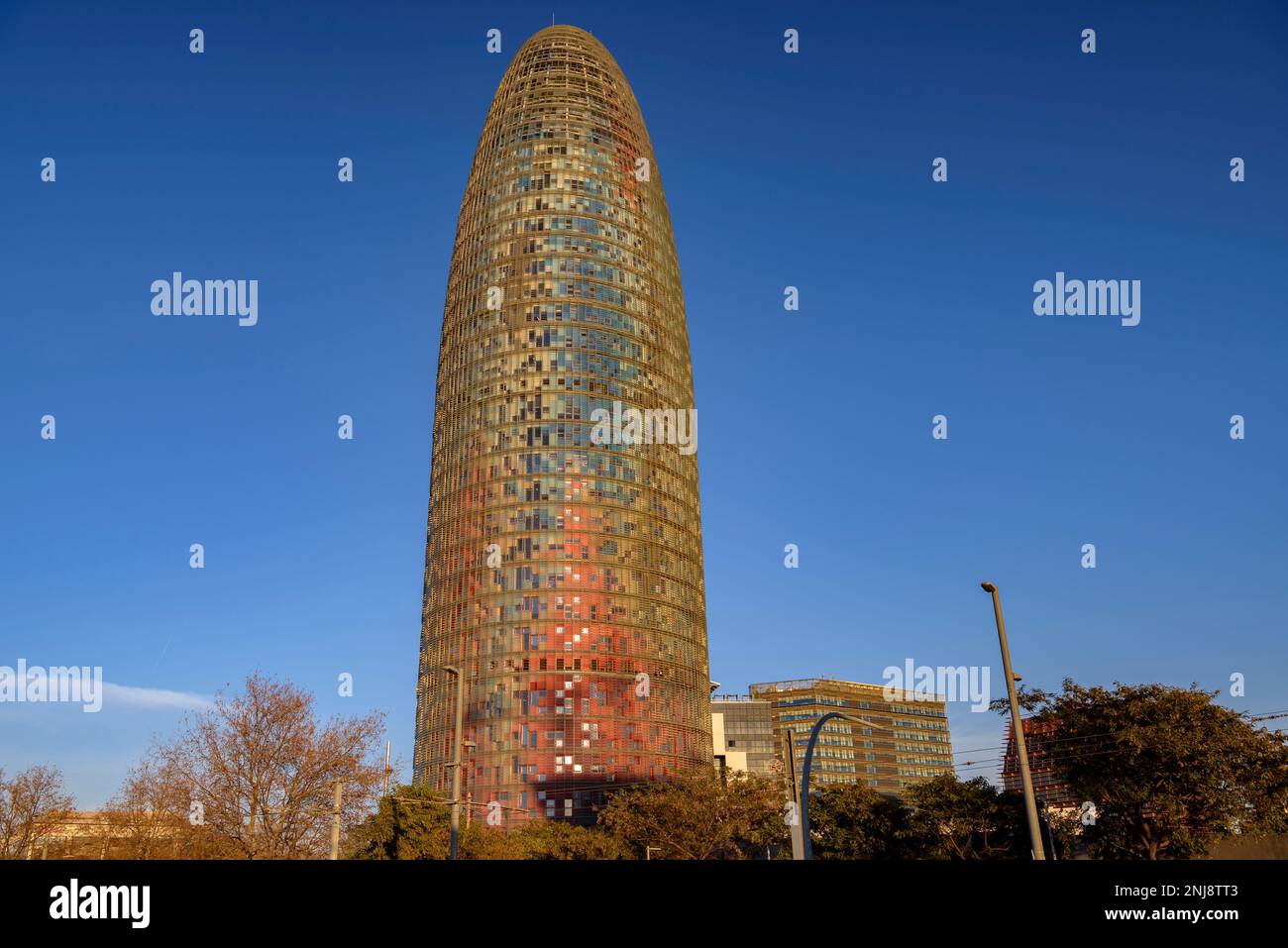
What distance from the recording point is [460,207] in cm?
18262

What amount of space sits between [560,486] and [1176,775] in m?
103

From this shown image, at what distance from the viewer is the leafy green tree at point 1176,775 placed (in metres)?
69.9

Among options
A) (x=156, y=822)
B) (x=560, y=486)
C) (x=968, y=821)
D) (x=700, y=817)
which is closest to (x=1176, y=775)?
(x=968, y=821)

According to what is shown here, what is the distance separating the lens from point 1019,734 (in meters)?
28.8

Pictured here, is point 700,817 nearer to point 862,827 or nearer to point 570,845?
point 570,845

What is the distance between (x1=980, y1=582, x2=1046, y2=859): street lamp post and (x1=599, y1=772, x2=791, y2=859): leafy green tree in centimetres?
6197

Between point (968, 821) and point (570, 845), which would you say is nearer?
point (968, 821)

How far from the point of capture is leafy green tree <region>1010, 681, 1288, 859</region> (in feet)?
229

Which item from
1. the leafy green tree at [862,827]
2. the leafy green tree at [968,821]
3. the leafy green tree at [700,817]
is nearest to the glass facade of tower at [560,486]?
the leafy green tree at [700,817]

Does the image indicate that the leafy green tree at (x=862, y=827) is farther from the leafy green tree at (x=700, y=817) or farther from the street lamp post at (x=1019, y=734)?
the street lamp post at (x=1019, y=734)

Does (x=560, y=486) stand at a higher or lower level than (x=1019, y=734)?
higher
